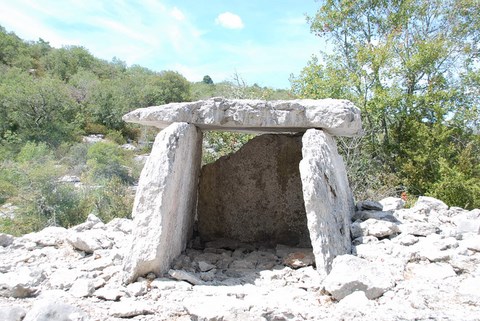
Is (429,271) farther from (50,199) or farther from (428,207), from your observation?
(50,199)

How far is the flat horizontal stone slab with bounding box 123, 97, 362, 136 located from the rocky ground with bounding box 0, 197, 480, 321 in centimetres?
131

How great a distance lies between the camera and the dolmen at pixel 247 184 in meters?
4.48

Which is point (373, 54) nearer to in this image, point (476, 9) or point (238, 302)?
point (476, 9)

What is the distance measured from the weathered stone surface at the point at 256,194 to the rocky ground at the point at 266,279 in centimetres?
64

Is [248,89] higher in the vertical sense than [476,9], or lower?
lower

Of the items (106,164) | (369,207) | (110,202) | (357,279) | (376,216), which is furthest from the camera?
(106,164)

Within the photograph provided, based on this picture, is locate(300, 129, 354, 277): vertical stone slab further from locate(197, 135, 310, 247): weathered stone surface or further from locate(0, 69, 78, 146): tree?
locate(0, 69, 78, 146): tree

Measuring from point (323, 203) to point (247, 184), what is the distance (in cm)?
229

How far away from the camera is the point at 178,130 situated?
15.9ft

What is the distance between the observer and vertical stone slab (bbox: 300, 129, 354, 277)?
4469mm

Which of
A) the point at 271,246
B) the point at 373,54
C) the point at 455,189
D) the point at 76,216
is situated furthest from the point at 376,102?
the point at 76,216

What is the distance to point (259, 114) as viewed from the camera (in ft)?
17.1

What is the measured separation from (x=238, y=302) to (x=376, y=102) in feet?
33.7

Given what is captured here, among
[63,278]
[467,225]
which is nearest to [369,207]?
[467,225]
